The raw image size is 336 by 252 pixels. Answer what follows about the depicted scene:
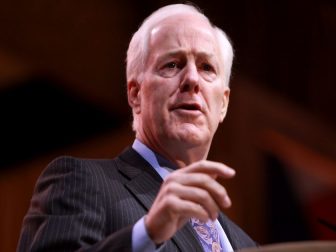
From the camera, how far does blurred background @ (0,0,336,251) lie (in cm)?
505

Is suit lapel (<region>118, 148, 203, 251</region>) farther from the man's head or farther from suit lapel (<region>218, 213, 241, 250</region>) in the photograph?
suit lapel (<region>218, 213, 241, 250</region>)

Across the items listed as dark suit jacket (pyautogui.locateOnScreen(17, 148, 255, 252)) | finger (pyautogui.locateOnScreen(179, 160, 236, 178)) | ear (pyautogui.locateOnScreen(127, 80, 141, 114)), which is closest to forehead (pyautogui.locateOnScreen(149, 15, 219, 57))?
ear (pyautogui.locateOnScreen(127, 80, 141, 114))

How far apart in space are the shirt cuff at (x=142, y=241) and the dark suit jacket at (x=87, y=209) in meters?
0.01

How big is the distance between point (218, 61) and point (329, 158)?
3.18m

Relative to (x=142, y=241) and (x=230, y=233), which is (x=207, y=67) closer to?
(x=230, y=233)

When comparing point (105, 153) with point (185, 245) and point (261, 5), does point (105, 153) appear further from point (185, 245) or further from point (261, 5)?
point (185, 245)

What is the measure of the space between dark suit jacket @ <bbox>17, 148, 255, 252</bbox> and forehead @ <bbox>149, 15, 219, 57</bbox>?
15.0 inches

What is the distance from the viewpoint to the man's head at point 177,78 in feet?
7.66

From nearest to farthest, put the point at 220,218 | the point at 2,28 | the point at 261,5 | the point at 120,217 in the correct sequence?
1. the point at 120,217
2. the point at 220,218
3. the point at 2,28
4. the point at 261,5

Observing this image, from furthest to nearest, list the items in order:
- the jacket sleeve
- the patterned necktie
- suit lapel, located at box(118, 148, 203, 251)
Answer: the patterned necktie
suit lapel, located at box(118, 148, 203, 251)
the jacket sleeve

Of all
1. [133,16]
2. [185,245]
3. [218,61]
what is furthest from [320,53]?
[185,245]

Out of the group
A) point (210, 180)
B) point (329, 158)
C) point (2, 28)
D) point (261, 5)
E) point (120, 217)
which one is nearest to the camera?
point (210, 180)

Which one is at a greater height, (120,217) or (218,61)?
(218,61)

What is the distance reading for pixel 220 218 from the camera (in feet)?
8.11
